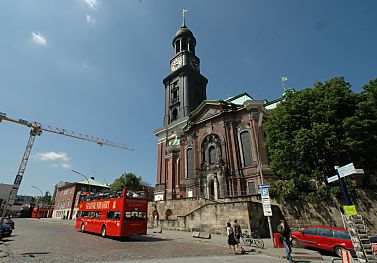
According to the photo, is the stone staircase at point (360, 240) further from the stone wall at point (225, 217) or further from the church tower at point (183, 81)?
the church tower at point (183, 81)

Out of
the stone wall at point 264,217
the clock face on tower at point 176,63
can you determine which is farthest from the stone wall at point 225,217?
the clock face on tower at point 176,63

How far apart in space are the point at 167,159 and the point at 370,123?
3381 cm

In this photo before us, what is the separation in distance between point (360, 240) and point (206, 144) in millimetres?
29326

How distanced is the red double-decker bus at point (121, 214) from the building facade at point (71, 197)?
3846cm

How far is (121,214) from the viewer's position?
17.6 m

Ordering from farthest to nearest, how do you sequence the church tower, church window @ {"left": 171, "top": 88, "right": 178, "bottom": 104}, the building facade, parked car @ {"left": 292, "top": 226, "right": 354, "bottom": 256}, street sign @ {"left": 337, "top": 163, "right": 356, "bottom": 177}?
the building facade → church window @ {"left": 171, "top": 88, "right": 178, "bottom": 104} → the church tower → parked car @ {"left": 292, "top": 226, "right": 354, "bottom": 256} → street sign @ {"left": 337, "top": 163, "right": 356, "bottom": 177}

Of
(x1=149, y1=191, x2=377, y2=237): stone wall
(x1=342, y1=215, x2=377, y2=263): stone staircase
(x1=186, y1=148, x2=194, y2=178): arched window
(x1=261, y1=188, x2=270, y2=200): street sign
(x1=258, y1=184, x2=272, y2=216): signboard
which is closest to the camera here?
(x1=342, y1=215, x2=377, y2=263): stone staircase

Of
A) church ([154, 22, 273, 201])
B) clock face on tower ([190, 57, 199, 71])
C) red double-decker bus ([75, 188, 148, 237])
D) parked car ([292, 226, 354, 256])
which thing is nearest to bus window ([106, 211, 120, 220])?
red double-decker bus ([75, 188, 148, 237])

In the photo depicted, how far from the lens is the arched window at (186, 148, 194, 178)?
38838mm

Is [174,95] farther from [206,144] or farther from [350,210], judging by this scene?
[350,210]

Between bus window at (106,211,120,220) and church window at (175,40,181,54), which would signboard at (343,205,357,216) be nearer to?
bus window at (106,211,120,220)

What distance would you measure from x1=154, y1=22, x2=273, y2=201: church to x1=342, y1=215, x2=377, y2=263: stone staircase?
828 inches

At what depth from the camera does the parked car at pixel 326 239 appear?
12.9 meters

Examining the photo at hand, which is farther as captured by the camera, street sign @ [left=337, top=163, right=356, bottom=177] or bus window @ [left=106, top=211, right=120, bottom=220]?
bus window @ [left=106, top=211, right=120, bottom=220]
